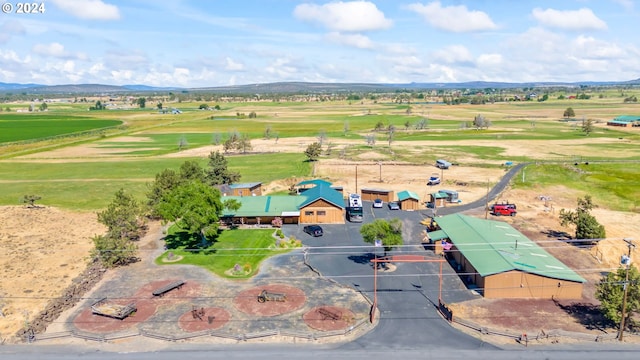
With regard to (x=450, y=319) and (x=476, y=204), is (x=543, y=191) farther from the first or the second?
(x=450, y=319)

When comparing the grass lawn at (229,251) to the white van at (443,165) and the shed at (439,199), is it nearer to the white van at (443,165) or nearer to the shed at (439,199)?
the shed at (439,199)

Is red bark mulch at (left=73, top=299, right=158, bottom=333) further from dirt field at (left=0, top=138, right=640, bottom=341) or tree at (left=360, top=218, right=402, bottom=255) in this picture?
tree at (left=360, top=218, right=402, bottom=255)

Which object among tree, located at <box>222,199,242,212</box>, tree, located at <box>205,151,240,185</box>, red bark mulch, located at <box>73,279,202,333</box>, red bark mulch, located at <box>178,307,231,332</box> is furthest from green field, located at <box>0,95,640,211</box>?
red bark mulch, located at <box>178,307,231,332</box>

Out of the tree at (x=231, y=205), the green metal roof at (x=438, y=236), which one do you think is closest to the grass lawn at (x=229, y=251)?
the tree at (x=231, y=205)

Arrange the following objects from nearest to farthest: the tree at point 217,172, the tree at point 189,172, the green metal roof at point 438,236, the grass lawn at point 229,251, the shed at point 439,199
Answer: the grass lawn at point 229,251, the green metal roof at point 438,236, the tree at point 189,172, the shed at point 439,199, the tree at point 217,172

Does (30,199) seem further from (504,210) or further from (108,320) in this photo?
(504,210)

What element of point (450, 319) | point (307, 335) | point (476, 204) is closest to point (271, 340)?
point (307, 335)

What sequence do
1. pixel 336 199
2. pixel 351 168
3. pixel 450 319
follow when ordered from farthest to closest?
pixel 351 168 → pixel 336 199 → pixel 450 319
